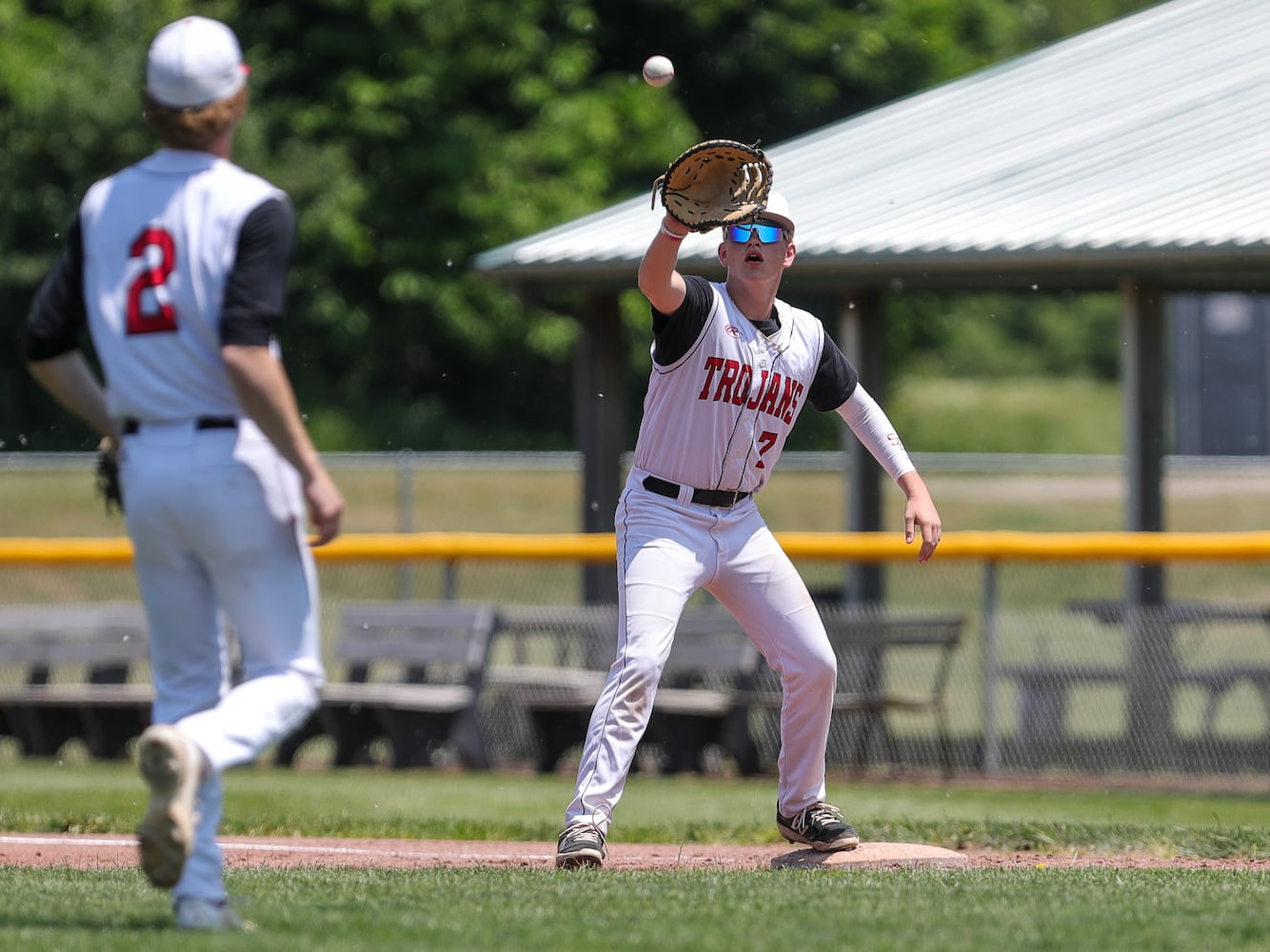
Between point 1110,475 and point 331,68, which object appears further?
point 331,68

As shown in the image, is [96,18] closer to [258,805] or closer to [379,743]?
[379,743]

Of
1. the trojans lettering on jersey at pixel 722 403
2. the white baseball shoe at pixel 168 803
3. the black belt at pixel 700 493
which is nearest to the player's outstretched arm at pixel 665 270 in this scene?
the trojans lettering on jersey at pixel 722 403

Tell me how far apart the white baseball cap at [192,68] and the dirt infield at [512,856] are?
8.80ft

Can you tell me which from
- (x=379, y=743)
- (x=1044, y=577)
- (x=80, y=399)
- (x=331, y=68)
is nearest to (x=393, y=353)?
(x=331, y=68)

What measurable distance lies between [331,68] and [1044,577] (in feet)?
47.0

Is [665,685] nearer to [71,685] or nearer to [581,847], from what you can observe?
[71,685]

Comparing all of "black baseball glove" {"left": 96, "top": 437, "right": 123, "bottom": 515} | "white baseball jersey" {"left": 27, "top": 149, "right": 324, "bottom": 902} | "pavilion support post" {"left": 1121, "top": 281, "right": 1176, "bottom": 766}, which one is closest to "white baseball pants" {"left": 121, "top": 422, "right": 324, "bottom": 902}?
"white baseball jersey" {"left": 27, "top": 149, "right": 324, "bottom": 902}

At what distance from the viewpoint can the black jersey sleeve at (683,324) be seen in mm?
5605

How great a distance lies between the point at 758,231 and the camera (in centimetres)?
571

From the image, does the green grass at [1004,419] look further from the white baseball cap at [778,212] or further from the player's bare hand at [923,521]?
the white baseball cap at [778,212]

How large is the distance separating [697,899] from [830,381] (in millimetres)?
1883

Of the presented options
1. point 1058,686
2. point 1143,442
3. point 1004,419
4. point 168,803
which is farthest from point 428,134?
point 168,803

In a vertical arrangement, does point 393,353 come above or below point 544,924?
above

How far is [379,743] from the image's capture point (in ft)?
39.3
